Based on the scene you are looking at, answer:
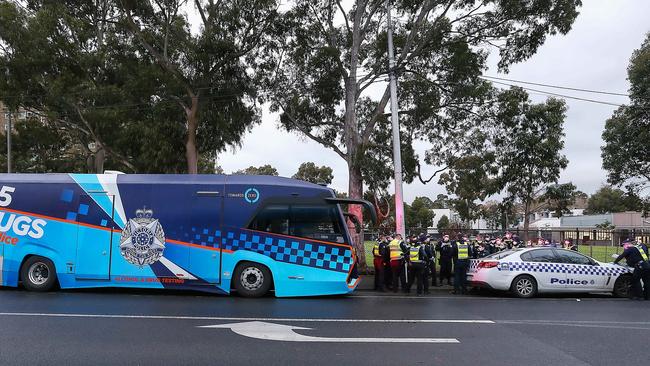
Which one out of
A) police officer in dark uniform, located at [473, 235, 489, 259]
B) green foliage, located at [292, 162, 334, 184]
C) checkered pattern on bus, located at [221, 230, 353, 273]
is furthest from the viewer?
green foliage, located at [292, 162, 334, 184]

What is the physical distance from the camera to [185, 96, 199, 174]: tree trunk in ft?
68.6

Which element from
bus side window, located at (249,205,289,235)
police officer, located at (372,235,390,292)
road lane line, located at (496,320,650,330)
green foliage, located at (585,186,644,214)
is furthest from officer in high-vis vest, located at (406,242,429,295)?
green foliage, located at (585,186,644,214)

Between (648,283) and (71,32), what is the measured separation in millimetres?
22414

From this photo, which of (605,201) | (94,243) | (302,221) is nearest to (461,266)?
(302,221)

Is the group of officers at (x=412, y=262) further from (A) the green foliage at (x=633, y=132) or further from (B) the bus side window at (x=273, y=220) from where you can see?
(A) the green foliage at (x=633, y=132)

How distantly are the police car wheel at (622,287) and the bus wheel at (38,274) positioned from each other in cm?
1462

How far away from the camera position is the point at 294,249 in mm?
11789

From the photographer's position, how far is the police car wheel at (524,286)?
13.1 m

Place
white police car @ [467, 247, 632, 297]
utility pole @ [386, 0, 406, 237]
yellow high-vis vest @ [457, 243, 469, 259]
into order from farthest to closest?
utility pole @ [386, 0, 406, 237] → yellow high-vis vest @ [457, 243, 469, 259] → white police car @ [467, 247, 632, 297]

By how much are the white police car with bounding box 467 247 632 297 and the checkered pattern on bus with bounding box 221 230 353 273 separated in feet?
13.6

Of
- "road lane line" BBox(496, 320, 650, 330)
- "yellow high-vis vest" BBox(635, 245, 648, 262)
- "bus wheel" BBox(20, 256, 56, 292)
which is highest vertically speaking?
"yellow high-vis vest" BBox(635, 245, 648, 262)

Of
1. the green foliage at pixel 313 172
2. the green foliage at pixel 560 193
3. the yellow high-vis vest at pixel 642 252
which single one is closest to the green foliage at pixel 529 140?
the green foliage at pixel 560 193

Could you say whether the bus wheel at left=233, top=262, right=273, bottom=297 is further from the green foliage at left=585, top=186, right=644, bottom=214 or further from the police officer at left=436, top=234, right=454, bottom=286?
the green foliage at left=585, top=186, right=644, bottom=214

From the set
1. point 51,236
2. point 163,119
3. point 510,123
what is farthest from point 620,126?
point 51,236
